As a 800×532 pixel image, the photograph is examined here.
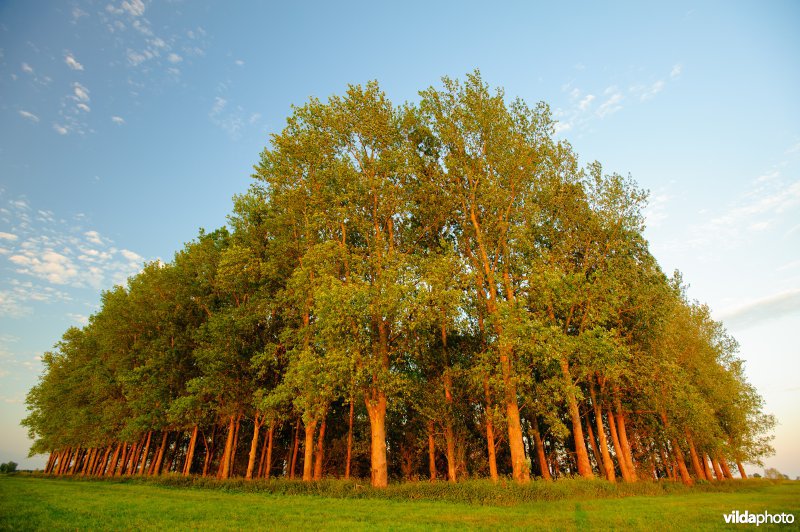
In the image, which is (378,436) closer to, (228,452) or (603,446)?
(603,446)

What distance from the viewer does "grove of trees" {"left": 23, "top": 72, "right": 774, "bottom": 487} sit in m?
25.7

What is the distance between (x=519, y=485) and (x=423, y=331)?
12.5 m

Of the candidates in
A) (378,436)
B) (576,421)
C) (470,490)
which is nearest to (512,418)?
(470,490)

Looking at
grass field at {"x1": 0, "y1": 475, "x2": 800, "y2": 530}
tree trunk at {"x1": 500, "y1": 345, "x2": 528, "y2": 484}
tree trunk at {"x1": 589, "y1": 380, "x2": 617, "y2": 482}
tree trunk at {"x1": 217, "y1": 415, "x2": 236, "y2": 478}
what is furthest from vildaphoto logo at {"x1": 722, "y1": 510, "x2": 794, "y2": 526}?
tree trunk at {"x1": 217, "y1": 415, "x2": 236, "y2": 478}

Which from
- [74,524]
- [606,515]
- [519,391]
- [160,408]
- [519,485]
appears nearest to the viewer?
[74,524]

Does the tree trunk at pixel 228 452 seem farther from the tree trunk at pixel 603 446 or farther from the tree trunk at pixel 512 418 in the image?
the tree trunk at pixel 603 446

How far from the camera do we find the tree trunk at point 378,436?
82.6 feet

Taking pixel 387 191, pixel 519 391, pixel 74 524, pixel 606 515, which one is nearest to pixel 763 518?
pixel 606 515

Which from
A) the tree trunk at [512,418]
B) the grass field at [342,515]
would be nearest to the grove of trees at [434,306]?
the tree trunk at [512,418]

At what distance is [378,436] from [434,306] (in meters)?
9.48

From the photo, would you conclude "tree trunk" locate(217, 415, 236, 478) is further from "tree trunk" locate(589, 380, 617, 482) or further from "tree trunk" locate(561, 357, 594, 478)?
"tree trunk" locate(589, 380, 617, 482)

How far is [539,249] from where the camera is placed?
103 ft

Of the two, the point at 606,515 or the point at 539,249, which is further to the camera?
the point at 539,249

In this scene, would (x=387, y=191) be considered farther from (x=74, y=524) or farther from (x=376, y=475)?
(x=74, y=524)
